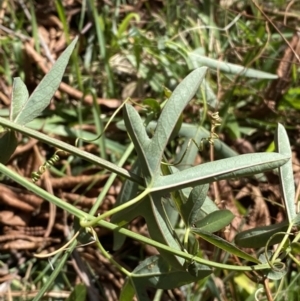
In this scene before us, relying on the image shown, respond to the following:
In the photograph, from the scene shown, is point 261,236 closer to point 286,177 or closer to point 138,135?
point 286,177

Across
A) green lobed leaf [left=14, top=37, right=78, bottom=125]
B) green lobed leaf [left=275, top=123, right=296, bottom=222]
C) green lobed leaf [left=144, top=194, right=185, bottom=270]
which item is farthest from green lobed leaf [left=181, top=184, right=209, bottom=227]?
green lobed leaf [left=14, top=37, right=78, bottom=125]

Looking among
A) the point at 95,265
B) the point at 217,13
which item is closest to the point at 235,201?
the point at 95,265

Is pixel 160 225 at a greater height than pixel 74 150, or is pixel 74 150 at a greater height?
→ pixel 74 150

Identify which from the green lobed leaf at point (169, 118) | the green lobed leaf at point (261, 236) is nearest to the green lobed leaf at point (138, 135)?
the green lobed leaf at point (169, 118)

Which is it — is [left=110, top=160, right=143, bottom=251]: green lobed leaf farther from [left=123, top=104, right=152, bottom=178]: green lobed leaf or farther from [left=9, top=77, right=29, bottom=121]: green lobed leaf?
[left=9, top=77, right=29, bottom=121]: green lobed leaf

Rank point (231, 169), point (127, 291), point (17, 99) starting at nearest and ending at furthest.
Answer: point (231, 169) → point (17, 99) → point (127, 291)

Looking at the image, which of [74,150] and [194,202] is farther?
[194,202]

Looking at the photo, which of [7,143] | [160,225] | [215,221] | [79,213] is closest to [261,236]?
[215,221]
